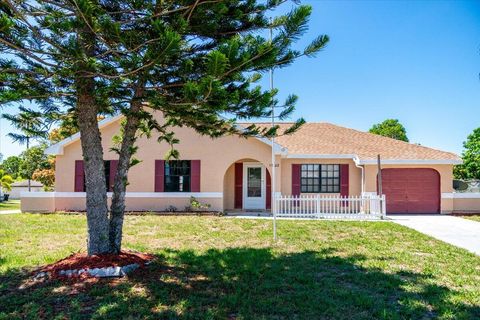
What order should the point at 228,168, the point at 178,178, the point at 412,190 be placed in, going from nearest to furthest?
1. the point at 178,178
2. the point at 412,190
3. the point at 228,168

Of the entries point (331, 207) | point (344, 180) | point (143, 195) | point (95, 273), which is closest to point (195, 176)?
point (143, 195)

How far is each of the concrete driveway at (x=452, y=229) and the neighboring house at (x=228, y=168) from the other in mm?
2489

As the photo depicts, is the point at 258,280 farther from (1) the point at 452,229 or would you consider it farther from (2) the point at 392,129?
(2) the point at 392,129

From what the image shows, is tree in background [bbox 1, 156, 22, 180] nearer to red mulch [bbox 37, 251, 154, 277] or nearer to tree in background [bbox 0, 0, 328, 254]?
red mulch [bbox 37, 251, 154, 277]

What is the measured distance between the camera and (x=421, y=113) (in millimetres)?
25266

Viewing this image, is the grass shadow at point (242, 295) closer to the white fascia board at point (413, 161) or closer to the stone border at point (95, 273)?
the stone border at point (95, 273)

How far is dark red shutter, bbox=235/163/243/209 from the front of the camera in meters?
18.2

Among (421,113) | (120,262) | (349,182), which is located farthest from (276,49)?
(421,113)

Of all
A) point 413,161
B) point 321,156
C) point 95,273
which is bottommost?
point 95,273

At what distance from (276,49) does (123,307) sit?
13.3 feet

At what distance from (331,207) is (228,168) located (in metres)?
5.20

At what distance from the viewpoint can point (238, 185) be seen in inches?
722

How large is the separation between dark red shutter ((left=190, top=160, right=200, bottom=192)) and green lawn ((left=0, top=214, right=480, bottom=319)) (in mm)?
6127

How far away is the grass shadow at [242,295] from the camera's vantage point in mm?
4543
